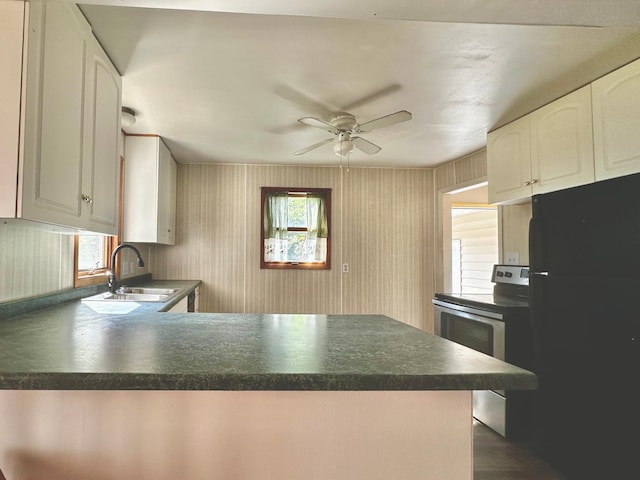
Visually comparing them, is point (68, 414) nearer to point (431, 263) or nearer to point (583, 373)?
point (583, 373)

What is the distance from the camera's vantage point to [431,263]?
4148 millimetres

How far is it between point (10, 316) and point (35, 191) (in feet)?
2.46

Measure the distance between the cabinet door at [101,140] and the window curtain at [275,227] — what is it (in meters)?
2.13

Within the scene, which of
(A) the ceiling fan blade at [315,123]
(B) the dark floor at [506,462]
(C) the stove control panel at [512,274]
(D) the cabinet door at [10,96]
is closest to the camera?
(D) the cabinet door at [10,96]

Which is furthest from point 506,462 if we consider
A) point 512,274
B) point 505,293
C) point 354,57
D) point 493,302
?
point 354,57

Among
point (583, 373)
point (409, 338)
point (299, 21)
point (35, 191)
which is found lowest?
point (583, 373)

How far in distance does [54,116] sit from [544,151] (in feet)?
8.81

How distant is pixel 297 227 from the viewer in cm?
402

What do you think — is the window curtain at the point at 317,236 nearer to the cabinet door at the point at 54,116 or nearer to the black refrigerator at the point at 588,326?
the black refrigerator at the point at 588,326

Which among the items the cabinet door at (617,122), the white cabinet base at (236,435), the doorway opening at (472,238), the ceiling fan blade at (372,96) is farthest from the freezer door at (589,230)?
the doorway opening at (472,238)

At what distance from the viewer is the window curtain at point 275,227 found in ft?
13.0

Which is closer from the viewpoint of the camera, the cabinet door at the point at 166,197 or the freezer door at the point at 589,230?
the freezer door at the point at 589,230

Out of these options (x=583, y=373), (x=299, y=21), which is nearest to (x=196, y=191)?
(x=299, y=21)

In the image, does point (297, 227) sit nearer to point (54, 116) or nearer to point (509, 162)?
point (509, 162)
